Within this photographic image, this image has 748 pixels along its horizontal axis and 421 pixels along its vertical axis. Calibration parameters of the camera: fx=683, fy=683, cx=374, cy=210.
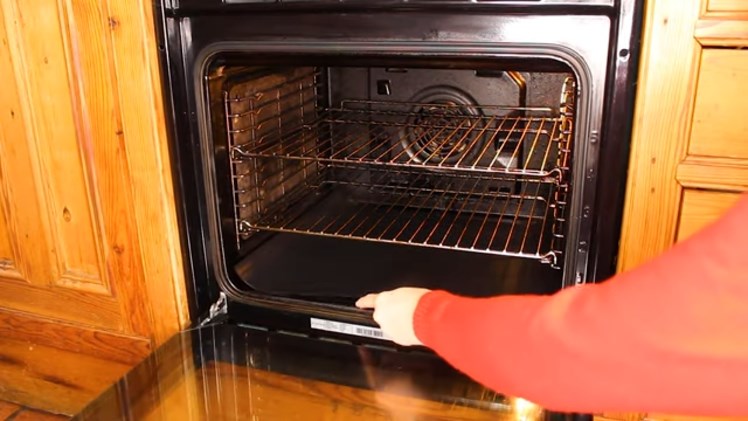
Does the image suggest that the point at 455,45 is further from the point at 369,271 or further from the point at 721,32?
the point at 369,271

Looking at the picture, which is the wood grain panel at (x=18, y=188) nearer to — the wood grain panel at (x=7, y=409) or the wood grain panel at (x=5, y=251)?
the wood grain panel at (x=5, y=251)

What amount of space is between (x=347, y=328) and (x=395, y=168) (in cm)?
45

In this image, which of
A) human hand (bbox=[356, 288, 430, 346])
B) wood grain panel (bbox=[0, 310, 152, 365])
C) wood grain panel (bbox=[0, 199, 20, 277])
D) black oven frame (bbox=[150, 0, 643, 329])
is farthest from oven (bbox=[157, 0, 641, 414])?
wood grain panel (bbox=[0, 199, 20, 277])

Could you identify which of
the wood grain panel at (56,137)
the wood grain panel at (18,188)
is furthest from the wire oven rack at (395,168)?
the wood grain panel at (18,188)

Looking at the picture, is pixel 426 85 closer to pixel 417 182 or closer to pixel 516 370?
pixel 417 182

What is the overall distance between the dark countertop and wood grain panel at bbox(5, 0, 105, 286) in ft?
0.84

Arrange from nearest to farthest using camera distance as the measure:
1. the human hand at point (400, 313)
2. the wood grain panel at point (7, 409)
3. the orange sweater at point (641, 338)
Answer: the orange sweater at point (641, 338) < the human hand at point (400, 313) < the wood grain panel at point (7, 409)

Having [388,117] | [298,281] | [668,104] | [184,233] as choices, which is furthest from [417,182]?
[668,104]

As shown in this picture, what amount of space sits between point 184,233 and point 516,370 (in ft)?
2.46

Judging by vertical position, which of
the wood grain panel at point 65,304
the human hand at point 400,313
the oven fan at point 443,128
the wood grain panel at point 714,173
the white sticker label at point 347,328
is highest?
the wood grain panel at point 714,173

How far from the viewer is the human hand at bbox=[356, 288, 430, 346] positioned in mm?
799

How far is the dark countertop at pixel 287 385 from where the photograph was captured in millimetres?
1119

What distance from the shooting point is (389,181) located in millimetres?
1611

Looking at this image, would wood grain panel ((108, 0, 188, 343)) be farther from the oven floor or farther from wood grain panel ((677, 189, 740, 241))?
wood grain panel ((677, 189, 740, 241))
